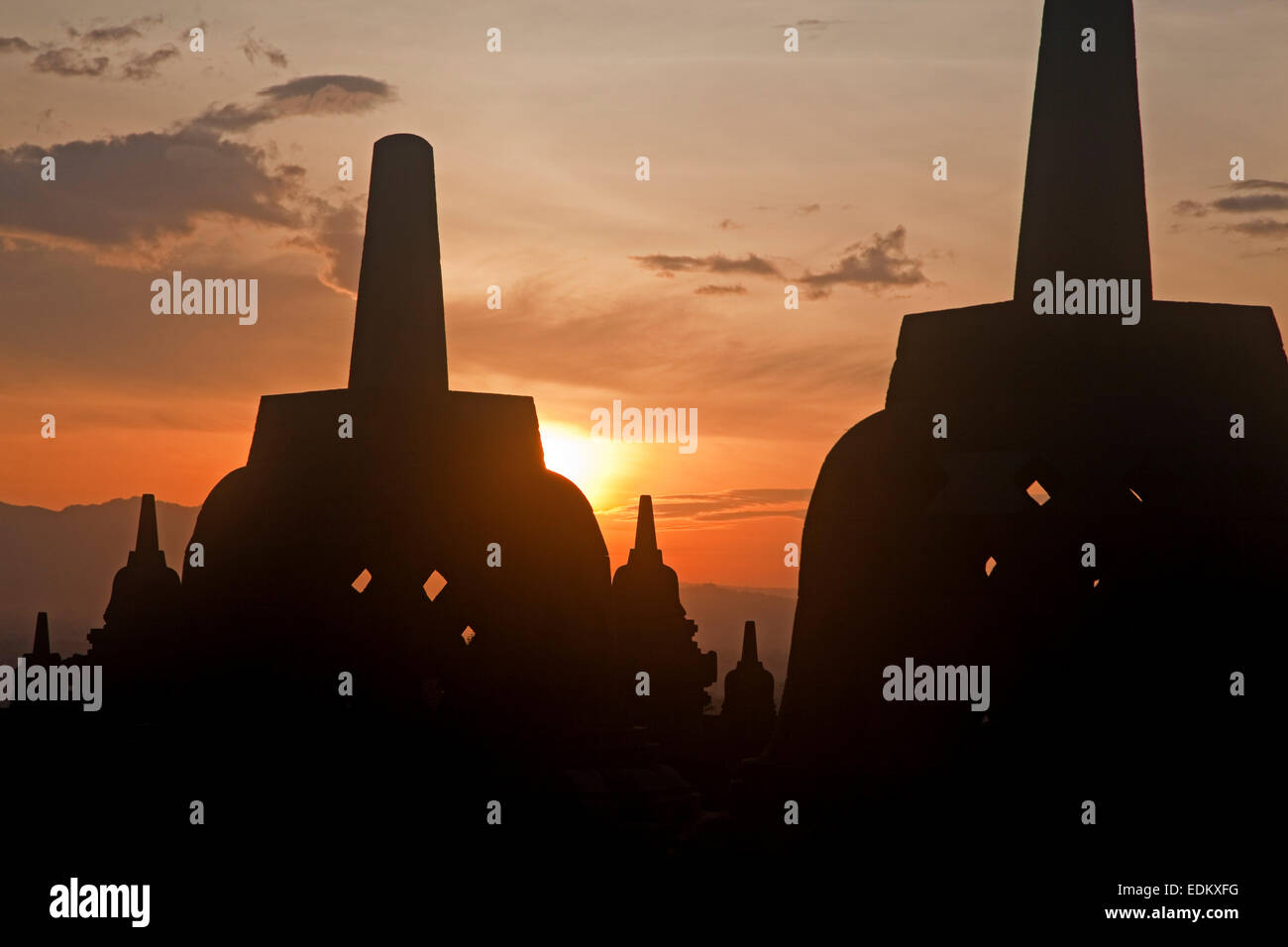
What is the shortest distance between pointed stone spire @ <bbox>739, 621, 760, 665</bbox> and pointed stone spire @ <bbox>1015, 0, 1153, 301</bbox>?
1064 centimetres

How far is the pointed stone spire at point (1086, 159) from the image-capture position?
11.4 meters

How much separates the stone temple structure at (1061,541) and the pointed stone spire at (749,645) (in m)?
9.57

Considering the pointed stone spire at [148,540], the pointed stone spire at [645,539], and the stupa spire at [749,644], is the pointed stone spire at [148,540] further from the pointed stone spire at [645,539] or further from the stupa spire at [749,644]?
the stupa spire at [749,644]

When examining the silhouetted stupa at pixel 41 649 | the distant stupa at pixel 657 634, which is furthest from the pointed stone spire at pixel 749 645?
the silhouetted stupa at pixel 41 649

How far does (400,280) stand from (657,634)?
929 centimetres

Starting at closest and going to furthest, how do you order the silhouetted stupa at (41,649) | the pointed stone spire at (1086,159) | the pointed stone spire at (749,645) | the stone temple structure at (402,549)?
1. the pointed stone spire at (1086,159)
2. the stone temple structure at (402,549)
3. the pointed stone spire at (749,645)
4. the silhouetted stupa at (41,649)

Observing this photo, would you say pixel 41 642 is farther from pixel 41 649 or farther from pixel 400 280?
pixel 400 280

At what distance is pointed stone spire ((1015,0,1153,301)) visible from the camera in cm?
1141

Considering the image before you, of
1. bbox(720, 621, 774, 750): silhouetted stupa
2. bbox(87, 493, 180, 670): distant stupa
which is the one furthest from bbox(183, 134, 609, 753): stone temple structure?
bbox(87, 493, 180, 670): distant stupa

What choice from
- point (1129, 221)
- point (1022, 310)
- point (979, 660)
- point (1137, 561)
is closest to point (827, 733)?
point (979, 660)

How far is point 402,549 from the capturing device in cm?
1371

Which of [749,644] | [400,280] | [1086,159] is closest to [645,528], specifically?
[749,644]
